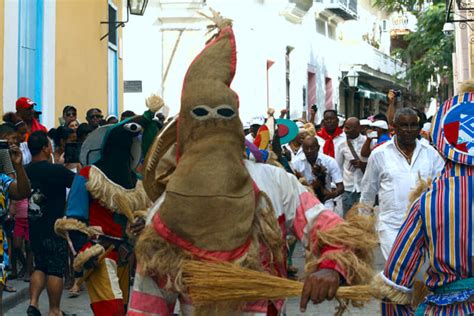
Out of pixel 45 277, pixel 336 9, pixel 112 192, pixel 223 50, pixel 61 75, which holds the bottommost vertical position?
pixel 45 277

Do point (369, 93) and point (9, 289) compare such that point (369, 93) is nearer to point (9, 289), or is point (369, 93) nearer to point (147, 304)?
point (9, 289)

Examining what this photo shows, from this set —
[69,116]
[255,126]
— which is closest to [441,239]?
[255,126]

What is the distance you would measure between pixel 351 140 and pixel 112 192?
294 inches

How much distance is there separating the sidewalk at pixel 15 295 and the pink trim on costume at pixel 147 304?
22.1ft

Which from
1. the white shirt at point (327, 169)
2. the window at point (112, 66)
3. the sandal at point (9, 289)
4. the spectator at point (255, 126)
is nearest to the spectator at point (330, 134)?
the spectator at point (255, 126)

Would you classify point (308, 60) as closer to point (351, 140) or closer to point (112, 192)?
point (351, 140)

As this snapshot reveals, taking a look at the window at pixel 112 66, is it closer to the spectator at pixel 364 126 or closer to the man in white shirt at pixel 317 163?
the spectator at pixel 364 126

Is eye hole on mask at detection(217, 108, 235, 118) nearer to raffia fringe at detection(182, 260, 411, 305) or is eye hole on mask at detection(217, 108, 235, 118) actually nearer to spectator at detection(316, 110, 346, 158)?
raffia fringe at detection(182, 260, 411, 305)

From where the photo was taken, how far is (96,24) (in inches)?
811

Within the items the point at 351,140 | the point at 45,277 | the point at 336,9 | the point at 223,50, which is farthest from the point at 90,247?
the point at 336,9

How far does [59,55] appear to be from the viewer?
1823 cm

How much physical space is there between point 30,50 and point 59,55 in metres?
1.41

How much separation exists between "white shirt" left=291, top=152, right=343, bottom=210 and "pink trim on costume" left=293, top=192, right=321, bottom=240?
28.0ft

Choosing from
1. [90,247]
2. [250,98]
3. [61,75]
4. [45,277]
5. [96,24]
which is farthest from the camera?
[250,98]
